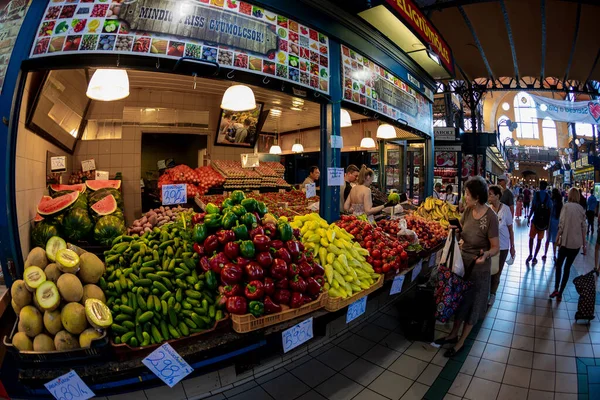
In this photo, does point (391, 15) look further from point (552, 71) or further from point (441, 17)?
point (552, 71)

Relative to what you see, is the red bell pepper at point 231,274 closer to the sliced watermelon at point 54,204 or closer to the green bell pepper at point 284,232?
the green bell pepper at point 284,232

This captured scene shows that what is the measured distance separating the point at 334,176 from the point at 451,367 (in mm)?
2754

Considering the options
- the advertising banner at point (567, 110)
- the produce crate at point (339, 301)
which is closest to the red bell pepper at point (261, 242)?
the produce crate at point (339, 301)

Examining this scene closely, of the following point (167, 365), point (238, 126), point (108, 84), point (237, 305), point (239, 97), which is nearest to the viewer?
point (167, 365)

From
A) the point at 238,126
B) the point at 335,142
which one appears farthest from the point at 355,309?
the point at 238,126

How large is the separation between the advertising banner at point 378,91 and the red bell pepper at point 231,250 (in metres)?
3.17

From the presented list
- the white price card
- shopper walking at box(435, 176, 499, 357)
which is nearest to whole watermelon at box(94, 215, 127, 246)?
the white price card

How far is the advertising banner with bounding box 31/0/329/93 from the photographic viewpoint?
110 inches

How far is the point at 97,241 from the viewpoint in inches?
144

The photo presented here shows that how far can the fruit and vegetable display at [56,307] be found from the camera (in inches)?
70.6

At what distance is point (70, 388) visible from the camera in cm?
171

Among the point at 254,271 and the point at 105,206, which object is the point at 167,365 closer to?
the point at 254,271

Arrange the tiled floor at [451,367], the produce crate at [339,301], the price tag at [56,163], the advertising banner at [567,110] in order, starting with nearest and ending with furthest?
the produce crate at [339,301], the tiled floor at [451,367], the price tag at [56,163], the advertising banner at [567,110]

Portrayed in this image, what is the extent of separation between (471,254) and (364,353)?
1790 millimetres
